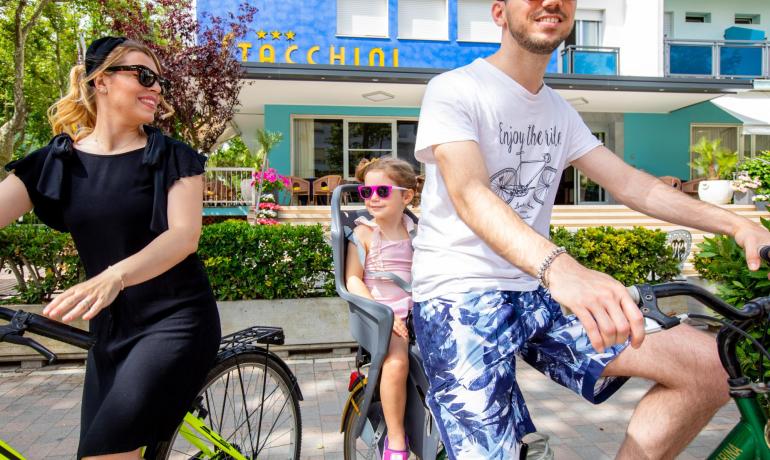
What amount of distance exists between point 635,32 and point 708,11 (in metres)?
4.13

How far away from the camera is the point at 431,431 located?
2.27 meters

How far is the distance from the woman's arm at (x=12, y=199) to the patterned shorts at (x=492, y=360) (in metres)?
1.44

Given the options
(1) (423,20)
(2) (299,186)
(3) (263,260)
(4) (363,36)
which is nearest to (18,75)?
(2) (299,186)

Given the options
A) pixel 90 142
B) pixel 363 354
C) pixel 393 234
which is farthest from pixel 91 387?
pixel 393 234

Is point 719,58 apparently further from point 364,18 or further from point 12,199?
point 12,199

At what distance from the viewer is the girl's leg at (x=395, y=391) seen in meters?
2.41

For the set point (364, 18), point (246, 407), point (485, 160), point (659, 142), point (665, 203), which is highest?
point (364, 18)

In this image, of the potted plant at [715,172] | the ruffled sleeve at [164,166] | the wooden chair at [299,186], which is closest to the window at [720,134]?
the potted plant at [715,172]

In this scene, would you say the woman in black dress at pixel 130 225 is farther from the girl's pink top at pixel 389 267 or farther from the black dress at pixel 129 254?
the girl's pink top at pixel 389 267

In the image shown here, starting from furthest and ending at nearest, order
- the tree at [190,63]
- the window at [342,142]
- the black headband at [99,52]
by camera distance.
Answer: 1. the window at [342,142]
2. the tree at [190,63]
3. the black headband at [99,52]

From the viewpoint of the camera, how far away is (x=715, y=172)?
15883 millimetres

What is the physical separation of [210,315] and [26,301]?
463cm

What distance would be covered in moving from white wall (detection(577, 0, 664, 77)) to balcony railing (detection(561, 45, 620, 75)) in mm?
718

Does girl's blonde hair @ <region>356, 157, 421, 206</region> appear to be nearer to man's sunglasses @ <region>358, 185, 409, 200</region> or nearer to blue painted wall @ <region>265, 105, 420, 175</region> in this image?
man's sunglasses @ <region>358, 185, 409, 200</region>
